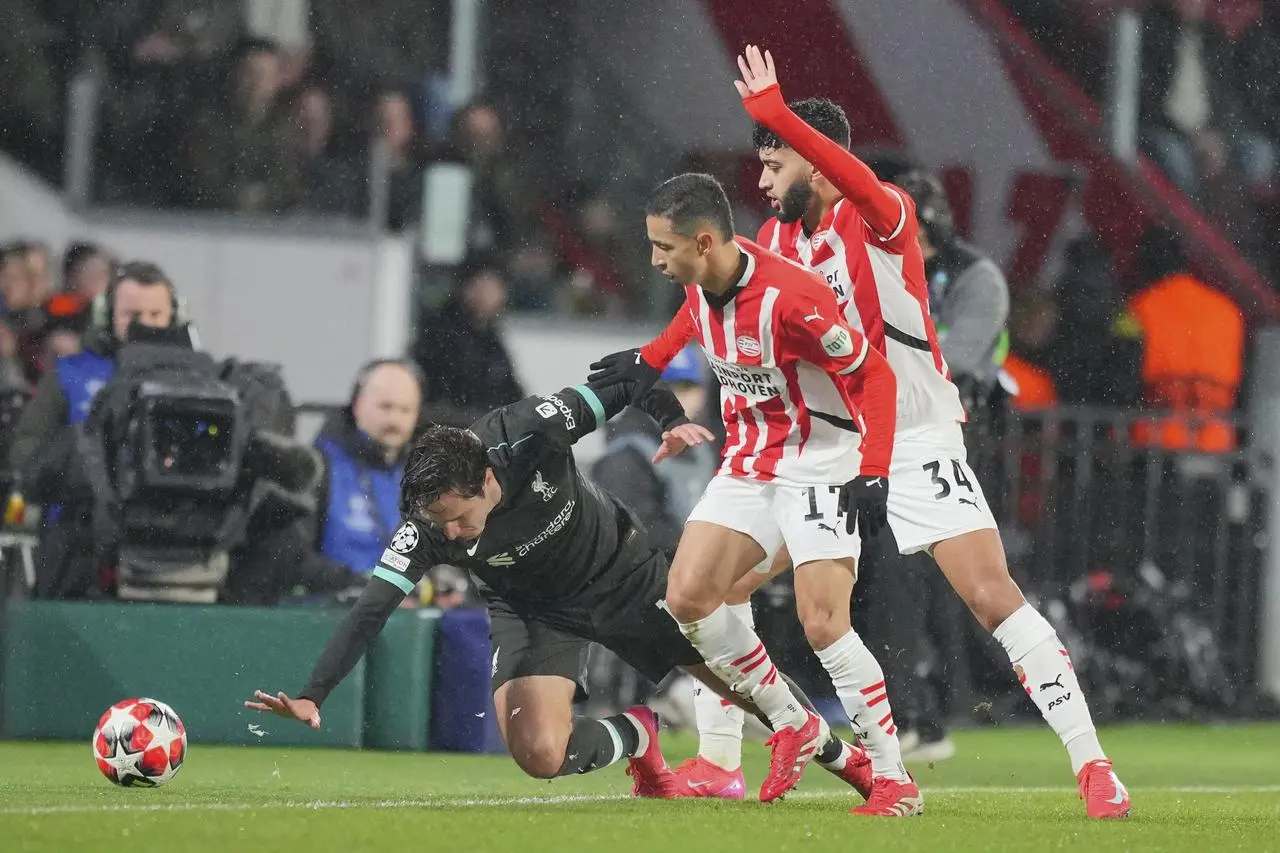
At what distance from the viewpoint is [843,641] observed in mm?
5734

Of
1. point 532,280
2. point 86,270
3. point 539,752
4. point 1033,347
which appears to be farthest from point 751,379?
point 532,280

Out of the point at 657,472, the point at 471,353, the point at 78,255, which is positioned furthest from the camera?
the point at 471,353

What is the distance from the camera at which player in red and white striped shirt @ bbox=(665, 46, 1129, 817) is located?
571cm

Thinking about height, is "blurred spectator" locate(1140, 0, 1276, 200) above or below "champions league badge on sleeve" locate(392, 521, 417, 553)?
above

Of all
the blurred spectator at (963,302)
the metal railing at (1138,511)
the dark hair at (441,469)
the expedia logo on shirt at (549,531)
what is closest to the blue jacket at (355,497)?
the blurred spectator at (963,302)

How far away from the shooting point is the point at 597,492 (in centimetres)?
647

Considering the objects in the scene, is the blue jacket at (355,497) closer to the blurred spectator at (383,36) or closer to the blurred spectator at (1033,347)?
the blurred spectator at (1033,347)

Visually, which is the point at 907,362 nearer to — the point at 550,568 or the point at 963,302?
the point at 550,568

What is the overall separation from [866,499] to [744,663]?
672 mm

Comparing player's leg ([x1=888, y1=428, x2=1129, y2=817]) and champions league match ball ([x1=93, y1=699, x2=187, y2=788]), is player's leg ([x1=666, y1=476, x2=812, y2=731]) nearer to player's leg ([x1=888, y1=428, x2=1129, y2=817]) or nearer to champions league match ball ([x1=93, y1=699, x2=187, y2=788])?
player's leg ([x1=888, y1=428, x2=1129, y2=817])

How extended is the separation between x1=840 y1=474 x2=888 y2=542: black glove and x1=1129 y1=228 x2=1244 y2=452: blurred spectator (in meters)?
A: 6.09

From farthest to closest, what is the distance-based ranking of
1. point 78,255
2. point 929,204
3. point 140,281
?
point 78,255
point 140,281
point 929,204

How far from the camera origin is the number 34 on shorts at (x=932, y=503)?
5.82 metres

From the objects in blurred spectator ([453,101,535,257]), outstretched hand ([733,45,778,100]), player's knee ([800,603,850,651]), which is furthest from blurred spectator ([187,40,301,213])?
player's knee ([800,603,850,651])
